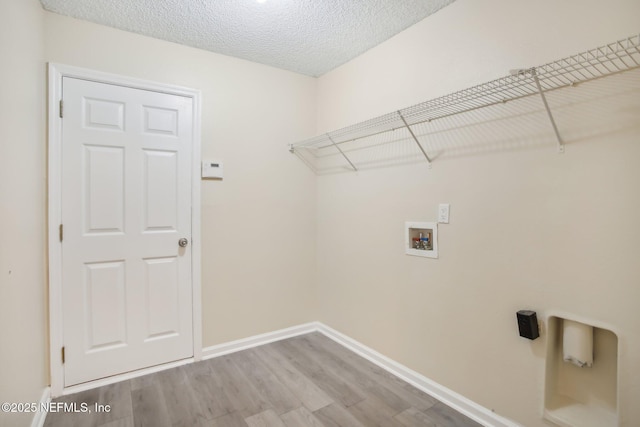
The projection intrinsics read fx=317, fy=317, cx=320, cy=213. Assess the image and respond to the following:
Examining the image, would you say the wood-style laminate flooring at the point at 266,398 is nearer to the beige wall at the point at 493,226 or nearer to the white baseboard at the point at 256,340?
the white baseboard at the point at 256,340

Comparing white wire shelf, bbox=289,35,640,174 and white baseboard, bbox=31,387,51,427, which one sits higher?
white wire shelf, bbox=289,35,640,174

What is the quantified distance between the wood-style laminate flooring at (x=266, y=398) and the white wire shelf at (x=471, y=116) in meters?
1.51

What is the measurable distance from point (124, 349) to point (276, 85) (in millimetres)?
2391

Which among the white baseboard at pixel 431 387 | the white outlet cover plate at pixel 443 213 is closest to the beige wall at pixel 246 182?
the white baseboard at pixel 431 387

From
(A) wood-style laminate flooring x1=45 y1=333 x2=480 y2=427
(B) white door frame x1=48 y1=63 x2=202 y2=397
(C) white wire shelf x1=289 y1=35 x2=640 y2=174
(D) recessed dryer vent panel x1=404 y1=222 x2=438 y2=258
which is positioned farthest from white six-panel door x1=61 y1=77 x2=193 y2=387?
(D) recessed dryer vent panel x1=404 y1=222 x2=438 y2=258

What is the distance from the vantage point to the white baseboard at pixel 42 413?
1.67m

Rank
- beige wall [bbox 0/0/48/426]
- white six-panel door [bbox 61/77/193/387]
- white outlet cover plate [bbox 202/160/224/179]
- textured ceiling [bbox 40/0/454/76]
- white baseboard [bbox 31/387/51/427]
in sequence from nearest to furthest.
Answer: beige wall [bbox 0/0/48/426] < white baseboard [bbox 31/387/51/427] < textured ceiling [bbox 40/0/454/76] < white six-panel door [bbox 61/77/193/387] < white outlet cover plate [bbox 202/160/224/179]

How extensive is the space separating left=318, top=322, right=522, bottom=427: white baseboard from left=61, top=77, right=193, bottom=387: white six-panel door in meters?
1.32

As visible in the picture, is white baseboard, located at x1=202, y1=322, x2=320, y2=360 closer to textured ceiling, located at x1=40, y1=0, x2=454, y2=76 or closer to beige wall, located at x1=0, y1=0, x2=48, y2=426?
beige wall, located at x1=0, y1=0, x2=48, y2=426

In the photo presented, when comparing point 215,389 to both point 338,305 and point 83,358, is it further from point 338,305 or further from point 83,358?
point 338,305

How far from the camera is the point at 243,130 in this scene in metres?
2.67

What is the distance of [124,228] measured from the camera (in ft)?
7.23

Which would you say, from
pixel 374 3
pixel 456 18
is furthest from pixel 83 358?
pixel 456 18

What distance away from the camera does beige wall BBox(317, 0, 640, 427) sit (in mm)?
1306
